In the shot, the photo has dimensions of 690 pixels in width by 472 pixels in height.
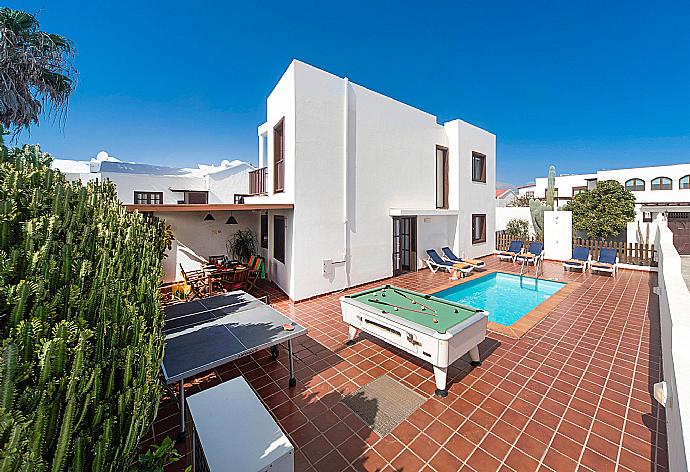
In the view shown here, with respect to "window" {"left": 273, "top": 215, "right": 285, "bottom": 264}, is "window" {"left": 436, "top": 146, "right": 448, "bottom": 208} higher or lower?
higher

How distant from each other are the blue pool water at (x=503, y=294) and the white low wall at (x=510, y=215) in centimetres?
1379

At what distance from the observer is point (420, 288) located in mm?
11141

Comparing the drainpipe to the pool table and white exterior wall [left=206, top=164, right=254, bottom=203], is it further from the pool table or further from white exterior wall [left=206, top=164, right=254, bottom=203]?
white exterior wall [left=206, top=164, right=254, bottom=203]

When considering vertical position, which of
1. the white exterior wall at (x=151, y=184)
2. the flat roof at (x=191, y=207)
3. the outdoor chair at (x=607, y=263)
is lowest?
the outdoor chair at (x=607, y=263)

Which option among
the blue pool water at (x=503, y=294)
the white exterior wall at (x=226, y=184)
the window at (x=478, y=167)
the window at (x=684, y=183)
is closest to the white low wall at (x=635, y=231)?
the window at (x=478, y=167)

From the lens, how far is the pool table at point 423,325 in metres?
4.79

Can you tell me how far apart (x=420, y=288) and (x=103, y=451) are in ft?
34.8

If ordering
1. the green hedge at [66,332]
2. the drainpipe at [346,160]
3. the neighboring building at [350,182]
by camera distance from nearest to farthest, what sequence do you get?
the green hedge at [66,332], the neighboring building at [350,182], the drainpipe at [346,160]

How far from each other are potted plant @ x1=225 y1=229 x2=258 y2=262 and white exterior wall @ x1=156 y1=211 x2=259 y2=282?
0.76 ft

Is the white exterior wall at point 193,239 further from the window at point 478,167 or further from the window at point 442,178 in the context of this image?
the window at point 478,167

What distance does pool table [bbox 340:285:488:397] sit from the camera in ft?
15.7

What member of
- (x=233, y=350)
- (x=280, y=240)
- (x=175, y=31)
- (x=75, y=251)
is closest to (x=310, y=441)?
(x=233, y=350)

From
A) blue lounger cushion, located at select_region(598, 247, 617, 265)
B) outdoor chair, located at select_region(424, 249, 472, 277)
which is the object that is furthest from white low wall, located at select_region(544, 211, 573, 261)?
outdoor chair, located at select_region(424, 249, 472, 277)

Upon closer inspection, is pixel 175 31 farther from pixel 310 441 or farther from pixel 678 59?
pixel 678 59
